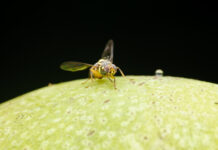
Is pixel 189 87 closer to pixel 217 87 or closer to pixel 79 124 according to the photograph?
pixel 217 87

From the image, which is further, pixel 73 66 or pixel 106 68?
pixel 73 66

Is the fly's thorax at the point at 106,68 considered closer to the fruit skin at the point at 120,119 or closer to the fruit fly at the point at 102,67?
the fruit fly at the point at 102,67

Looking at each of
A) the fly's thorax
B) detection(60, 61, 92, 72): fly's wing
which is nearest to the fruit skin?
the fly's thorax

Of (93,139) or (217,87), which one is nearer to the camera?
(93,139)

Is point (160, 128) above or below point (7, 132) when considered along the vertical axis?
above

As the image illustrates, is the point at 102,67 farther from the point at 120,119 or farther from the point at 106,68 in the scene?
the point at 120,119

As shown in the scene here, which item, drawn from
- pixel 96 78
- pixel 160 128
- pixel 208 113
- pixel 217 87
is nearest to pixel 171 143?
pixel 160 128

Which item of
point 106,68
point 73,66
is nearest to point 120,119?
point 106,68

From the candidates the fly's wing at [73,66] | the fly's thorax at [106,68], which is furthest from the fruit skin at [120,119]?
the fly's wing at [73,66]
